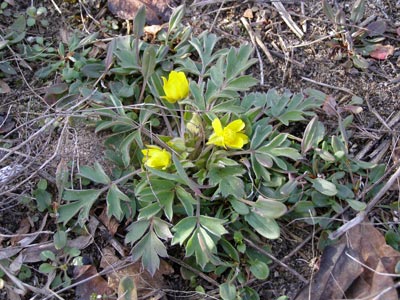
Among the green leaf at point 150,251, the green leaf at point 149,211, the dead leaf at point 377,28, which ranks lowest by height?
the green leaf at point 150,251

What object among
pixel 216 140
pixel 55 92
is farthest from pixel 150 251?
pixel 55 92

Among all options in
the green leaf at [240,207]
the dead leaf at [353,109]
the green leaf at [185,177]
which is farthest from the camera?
the dead leaf at [353,109]

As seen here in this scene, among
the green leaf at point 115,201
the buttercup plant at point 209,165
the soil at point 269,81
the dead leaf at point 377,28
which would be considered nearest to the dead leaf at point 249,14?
the soil at point 269,81

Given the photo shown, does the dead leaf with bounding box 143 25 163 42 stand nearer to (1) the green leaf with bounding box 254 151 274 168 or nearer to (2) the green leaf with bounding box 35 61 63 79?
(2) the green leaf with bounding box 35 61 63 79

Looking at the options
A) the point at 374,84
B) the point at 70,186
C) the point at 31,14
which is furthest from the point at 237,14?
the point at 70,186

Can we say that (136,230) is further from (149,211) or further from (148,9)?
(148,9)

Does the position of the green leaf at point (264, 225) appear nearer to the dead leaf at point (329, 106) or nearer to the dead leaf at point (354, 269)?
the dead leaf at point (354, 269)
